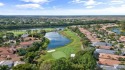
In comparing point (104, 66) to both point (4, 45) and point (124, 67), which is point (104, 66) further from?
point (4, 45)

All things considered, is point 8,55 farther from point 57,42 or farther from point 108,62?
point 57,42

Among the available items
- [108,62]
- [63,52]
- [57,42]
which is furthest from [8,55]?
[57,42]

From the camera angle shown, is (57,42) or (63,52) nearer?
(63,52)

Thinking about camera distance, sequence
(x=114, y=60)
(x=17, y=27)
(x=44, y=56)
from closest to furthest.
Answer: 1. (x=114, y=60)
2. (x=44, y=56)
3. (x=17, y=27)

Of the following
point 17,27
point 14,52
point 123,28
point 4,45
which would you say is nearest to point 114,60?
point 14,52

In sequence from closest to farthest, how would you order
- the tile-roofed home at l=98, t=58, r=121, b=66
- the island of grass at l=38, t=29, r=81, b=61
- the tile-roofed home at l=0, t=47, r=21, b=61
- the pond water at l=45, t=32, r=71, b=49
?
the tile-roofed home at l=98, t=58, r=121, b=66
the island of grass at l=38, t=29, r=81, b=61
the tile-roofed home at l=0, t=47, r=21, b=61
the pond water at l=45, t=32, r=71, b=49

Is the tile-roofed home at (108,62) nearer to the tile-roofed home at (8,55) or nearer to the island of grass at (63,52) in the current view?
the island of grass at (63,52)

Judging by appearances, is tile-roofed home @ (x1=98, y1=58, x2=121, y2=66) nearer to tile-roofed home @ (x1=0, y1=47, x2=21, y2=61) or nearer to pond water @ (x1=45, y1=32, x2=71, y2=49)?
tile-roofed home @ (x1=0, y1=47, x2=21, y2=61)

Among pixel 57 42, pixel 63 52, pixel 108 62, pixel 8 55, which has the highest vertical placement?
pixel 108 62

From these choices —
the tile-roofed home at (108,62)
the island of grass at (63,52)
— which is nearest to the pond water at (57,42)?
the island of grass at (63,52)

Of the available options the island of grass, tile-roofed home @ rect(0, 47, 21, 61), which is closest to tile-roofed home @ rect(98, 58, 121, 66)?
the island of grass

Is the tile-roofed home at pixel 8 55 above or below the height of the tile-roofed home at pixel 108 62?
below
